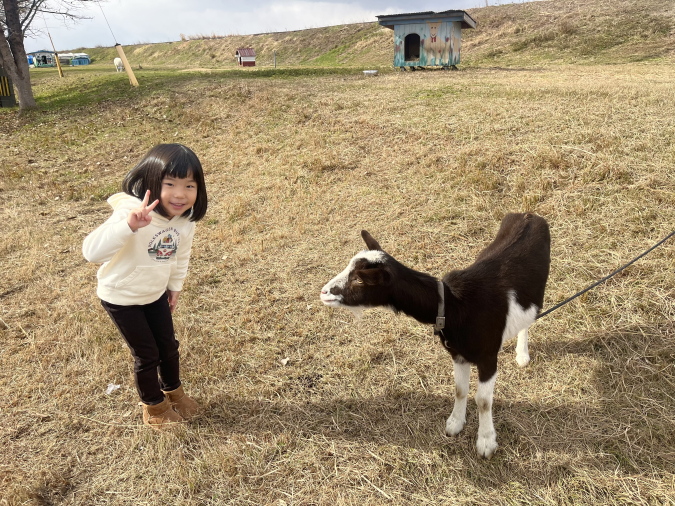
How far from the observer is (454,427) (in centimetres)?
328

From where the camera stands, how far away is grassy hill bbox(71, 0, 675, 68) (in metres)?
18.1

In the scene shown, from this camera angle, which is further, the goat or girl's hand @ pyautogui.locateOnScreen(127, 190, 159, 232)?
the goat

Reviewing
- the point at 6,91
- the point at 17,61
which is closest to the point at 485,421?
the point at 17,61

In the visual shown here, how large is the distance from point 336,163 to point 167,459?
6.35m

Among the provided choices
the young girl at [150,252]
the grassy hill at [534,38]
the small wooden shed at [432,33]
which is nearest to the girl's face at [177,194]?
the young girl at [150,252]

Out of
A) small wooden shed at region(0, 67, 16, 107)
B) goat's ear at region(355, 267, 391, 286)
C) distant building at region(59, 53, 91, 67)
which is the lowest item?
goat's ear at region(355, 267, 391, 286)

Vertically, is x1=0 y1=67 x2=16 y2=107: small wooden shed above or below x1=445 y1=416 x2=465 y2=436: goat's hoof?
above

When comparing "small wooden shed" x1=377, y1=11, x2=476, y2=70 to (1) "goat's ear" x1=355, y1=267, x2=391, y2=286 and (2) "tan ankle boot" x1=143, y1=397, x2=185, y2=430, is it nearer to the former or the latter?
(1) "goat's ear" x1=355, y1=267, x2=391, y2=286

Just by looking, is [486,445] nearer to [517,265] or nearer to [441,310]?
[441,310]

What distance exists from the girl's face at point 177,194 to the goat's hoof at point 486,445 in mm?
2777

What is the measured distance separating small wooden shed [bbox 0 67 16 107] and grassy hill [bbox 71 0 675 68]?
662 inches

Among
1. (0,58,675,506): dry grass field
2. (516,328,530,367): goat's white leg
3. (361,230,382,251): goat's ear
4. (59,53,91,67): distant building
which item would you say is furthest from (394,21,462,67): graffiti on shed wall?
(59,53,91,67): distant building

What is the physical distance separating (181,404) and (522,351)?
3110mm

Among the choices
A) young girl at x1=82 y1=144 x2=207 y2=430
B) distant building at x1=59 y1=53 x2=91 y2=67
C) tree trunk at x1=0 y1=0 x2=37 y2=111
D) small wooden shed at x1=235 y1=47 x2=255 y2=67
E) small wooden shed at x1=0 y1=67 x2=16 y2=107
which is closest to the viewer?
young girl at x1=82 y1=144 x2=207 y2=430
